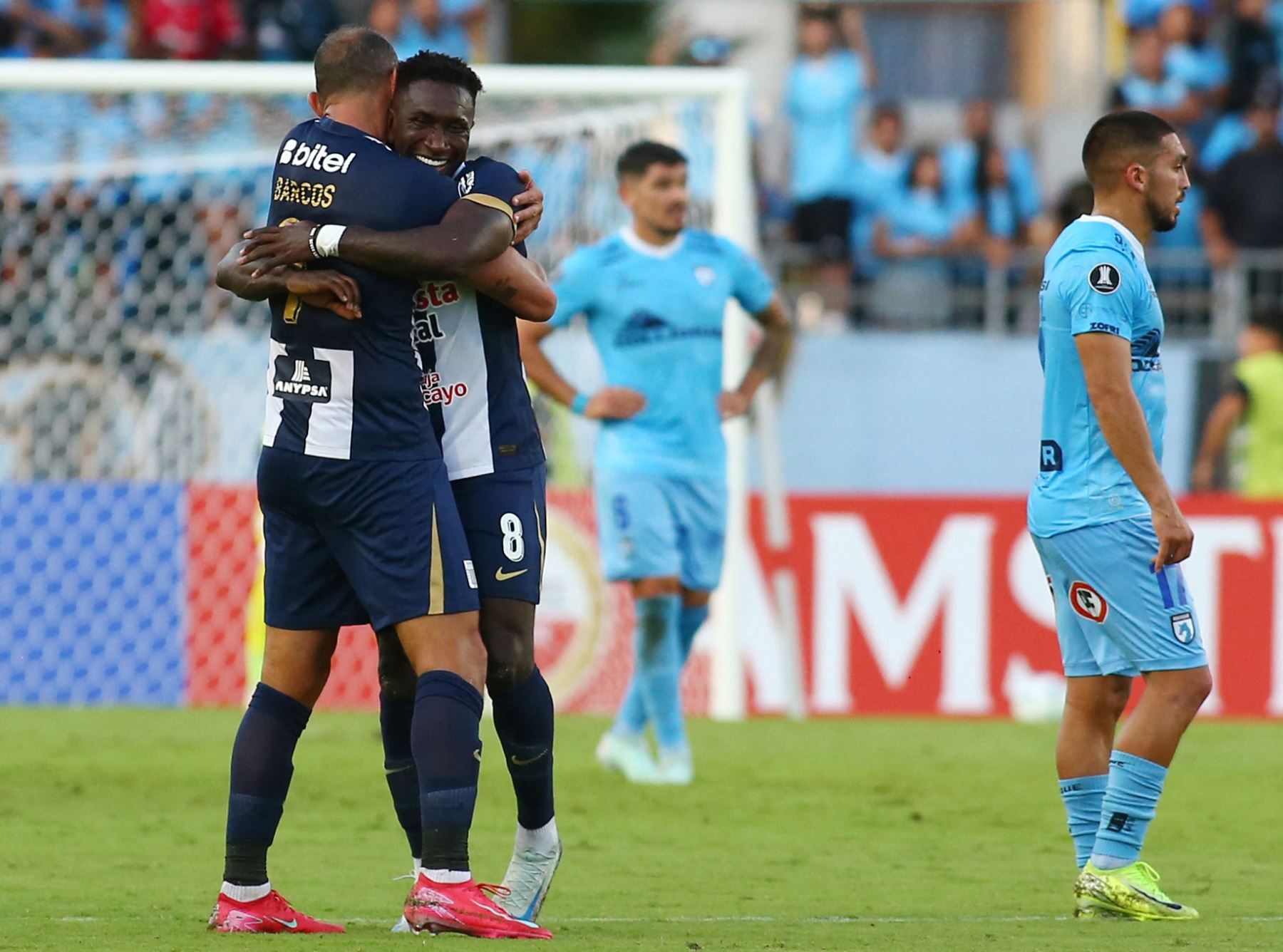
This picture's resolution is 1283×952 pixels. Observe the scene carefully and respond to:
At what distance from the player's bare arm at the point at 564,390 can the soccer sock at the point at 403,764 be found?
3714mm

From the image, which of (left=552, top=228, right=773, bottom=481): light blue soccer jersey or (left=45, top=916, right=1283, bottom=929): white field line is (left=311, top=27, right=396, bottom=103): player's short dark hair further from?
(left=552, top=228, right=773, bottom=481): light blue soccer jersey

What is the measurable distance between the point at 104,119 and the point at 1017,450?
22.0 feet

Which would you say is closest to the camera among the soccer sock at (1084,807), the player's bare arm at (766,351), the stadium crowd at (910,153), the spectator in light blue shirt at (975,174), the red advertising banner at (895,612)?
the soccer sock at (1084,807)

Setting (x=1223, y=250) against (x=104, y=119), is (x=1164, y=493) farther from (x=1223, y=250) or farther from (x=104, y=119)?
(x=1223, y=250)

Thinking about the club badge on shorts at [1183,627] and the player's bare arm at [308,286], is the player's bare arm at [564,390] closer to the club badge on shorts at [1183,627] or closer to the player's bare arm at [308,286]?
the club badge on shorts at [1183,627]

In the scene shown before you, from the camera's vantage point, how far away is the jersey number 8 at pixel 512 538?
18.0 ft

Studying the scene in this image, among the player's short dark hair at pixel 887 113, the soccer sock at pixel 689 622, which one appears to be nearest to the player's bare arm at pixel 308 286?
the soccer sock at pixel 689 622

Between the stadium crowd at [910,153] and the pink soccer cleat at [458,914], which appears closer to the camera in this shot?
the pink soccer cleat at [458,914]

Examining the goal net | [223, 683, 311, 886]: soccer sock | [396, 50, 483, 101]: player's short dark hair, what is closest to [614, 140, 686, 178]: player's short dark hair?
the goal net

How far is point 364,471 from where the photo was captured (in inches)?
204

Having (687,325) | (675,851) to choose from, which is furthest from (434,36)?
(675,851)

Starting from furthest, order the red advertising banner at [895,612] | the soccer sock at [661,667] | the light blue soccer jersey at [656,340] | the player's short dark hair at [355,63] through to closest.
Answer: the red advertising banner at [895,612]
the light blue soccer jersey at [656,340]
the soccer sock at [661,667]
the player's short dark hair at [355,63]

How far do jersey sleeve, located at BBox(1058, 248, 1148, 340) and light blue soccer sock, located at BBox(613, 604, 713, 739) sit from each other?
13.0 feet

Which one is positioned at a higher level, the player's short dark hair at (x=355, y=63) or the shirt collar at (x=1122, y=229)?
the player's short dark hair at (x=355, y=63)
